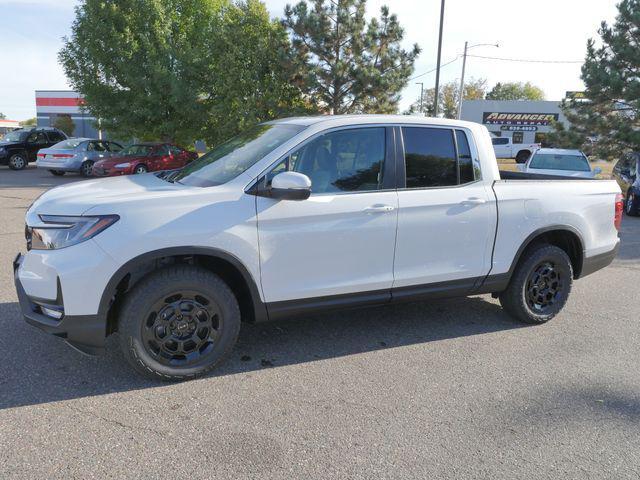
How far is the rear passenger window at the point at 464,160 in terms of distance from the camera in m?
4.50

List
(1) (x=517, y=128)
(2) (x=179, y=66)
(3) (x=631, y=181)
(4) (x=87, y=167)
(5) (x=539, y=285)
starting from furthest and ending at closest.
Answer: (1) (x=517, y=128), (2) (x=179, y=66), (4) (x=87, y=167), (3) (x=631, y=181), (5) (x=539, y=285)

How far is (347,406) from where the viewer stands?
3426 millimetres

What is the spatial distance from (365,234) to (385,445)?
1545 millimetres

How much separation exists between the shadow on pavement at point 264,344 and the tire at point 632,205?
29.1 ft

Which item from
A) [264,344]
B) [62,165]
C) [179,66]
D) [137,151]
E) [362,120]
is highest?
[179,66]

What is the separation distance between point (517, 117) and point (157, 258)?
147 feet

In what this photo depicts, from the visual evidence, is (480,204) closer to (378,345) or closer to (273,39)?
→ (378,345)

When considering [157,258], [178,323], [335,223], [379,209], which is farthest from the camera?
[379,209]

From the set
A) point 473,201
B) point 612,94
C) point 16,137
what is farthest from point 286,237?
point 16,137

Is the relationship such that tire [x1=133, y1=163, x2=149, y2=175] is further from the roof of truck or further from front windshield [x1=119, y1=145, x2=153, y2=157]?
the roof of truck

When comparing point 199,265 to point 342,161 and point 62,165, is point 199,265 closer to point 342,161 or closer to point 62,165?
point 342,161

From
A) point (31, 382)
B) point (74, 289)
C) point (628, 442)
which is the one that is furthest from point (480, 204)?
point (31, 382)

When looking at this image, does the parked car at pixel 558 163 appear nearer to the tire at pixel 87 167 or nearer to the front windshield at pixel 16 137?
the tire at pixel 87 167

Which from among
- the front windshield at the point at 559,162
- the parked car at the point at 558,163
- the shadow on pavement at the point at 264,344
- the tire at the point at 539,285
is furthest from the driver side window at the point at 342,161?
the front windshield at the point at 559,162
